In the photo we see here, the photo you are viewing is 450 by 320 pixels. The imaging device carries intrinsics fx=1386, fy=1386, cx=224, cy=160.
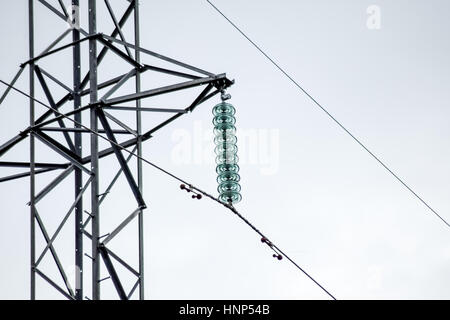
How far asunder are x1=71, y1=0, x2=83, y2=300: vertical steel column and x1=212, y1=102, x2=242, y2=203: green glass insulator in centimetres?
230

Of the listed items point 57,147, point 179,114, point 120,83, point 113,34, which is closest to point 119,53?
point 120,83

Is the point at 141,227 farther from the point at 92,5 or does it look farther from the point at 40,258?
the point at 92,5

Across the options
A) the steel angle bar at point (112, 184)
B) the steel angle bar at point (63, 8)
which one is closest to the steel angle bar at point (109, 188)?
→ the steel angle bar at point (112, 184)

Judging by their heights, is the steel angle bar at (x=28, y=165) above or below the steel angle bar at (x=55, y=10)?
below

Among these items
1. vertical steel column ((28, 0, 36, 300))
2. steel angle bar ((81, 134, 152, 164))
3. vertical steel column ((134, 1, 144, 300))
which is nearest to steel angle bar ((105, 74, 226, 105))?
vertical steel column ((134, 1, 144, 300))

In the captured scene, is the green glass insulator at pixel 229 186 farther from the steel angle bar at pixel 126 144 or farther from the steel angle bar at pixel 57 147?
the steel angle bar at pixel 57 147

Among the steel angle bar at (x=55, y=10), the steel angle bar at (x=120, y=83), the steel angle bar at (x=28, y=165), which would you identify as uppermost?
the steel angle bar at (x=55, y=10)

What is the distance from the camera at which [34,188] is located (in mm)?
21156

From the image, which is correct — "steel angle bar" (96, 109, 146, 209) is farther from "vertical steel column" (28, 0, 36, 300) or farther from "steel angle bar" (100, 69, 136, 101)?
"vertical steel column" (28, 0, 36, 300)

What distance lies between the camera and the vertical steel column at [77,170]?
21391 millimetres

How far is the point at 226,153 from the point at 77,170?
2814mm

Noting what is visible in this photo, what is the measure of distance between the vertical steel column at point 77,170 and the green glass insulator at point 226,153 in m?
2.30

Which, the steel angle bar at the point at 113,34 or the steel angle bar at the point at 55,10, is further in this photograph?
the steel angle bar at the point at 55,10
